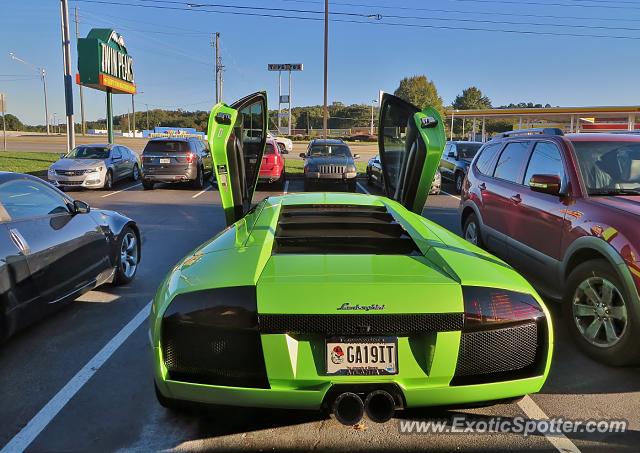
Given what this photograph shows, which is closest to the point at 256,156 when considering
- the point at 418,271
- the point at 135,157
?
the point at 418,271

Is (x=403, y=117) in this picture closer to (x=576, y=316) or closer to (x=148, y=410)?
(x=576, y=316)

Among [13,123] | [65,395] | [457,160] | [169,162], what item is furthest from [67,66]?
[13,123]

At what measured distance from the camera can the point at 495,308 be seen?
2412 millimetres

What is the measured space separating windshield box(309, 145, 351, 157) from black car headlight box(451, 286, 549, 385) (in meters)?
13.3

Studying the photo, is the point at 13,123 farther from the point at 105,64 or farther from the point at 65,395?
the point at 65,395

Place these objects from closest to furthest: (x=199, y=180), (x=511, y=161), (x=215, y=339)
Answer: (x=215, y=339) < (x=511, y=161) < (x=199, y=180)

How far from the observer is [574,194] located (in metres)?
4.38

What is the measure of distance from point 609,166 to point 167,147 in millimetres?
13606

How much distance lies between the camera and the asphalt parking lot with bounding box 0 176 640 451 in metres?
2.71

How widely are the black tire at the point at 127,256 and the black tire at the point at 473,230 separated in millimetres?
4285

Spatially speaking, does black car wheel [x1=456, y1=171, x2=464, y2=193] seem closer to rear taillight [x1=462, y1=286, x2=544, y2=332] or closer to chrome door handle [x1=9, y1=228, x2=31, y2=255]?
chrome door handle [x1=9, y1=228, x2=31, y2=255]

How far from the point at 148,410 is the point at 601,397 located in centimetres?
290

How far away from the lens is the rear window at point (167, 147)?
1571cm

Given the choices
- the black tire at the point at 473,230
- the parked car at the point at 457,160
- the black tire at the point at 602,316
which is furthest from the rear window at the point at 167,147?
the black tire at the point at 602,316
